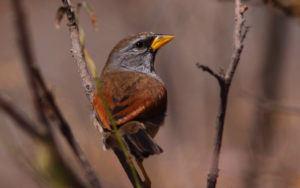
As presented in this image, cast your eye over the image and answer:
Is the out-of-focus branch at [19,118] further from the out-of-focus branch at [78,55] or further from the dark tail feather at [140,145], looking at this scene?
the out-of-focus branch at [78,55]

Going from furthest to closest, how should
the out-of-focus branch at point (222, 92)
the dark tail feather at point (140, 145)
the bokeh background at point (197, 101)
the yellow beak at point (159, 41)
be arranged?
the bokeh background at point (197, 101), the yellow beak at point (159, 41), the dark tail feather at point (140, 145), the out-of-focus branch at point (222, 92)

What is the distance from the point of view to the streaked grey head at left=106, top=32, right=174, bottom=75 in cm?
535

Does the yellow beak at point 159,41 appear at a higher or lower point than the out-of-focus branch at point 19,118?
lower

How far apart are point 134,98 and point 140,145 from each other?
0.80 metres

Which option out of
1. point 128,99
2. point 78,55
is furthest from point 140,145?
point 78,55

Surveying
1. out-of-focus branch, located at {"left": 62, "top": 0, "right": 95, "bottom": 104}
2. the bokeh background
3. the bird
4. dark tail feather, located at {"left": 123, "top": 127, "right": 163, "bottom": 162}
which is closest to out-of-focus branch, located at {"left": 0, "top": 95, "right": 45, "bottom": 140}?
the bird

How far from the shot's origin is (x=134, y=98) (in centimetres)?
415

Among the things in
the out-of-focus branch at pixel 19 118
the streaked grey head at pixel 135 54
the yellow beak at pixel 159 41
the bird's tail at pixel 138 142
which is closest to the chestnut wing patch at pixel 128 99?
the bird's tail at pixel 138 142

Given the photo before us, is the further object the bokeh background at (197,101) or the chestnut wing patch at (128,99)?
the bokeh background at (197,101)

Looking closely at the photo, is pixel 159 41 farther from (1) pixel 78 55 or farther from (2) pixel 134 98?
(1) pixel 78 55

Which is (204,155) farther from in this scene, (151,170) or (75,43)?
(75,43)

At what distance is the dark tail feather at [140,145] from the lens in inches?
131

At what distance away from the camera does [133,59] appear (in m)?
5.40

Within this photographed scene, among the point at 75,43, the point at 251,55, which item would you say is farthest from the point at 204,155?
the point at 75,43
